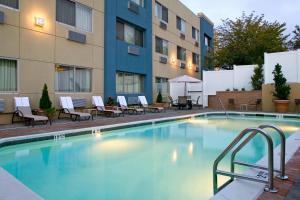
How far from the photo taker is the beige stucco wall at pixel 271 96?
16.6 meters

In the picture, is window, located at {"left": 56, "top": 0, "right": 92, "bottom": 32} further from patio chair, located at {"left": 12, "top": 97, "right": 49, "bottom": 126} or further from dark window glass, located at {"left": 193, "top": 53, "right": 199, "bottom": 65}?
dark window glass, located at {"left": 193, "top": 53, "right": 199, "bottom": 65}

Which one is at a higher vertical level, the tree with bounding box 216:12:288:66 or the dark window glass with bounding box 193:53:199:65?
the tree with bounding box 216:12:288:66

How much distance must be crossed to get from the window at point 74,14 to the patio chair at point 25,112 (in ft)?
13.6

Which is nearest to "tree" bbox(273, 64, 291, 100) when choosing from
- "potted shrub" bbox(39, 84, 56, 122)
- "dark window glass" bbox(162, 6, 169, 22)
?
"dark window glass" bbox(162, 6, 169, 22)

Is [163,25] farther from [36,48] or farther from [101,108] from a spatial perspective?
[36,48]

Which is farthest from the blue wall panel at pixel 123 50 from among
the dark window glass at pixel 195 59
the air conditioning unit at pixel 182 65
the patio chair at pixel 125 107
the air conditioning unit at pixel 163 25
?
the dark window glass at pixel 195 59

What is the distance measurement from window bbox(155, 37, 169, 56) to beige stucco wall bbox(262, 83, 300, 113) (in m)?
7.92

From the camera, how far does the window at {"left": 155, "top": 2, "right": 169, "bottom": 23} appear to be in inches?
812

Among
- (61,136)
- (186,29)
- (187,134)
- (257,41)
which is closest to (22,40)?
(61,136)

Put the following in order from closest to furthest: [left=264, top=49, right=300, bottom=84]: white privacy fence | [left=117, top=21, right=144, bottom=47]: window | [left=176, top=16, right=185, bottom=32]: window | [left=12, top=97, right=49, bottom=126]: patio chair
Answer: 1. [left=12, top=97, right=49, bottom=126]: patio chair
2. [left=117, top=21, right=144, bottom=47]: window
3. [left=264, top=49, right=300, bottom=84]: white privacy fence
4. [left=176, top=16, right=185, bottom=32]: window

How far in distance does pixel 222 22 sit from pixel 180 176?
84.1ft

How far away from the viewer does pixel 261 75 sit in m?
18.8

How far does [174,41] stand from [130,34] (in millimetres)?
6111

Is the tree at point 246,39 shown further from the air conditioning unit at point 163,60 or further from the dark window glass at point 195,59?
the air conditioning unit at point 163,60
